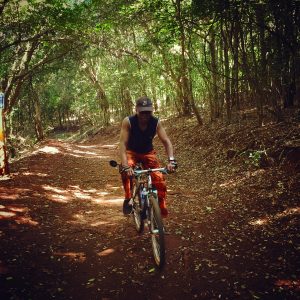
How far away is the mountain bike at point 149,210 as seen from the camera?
4.27 metres

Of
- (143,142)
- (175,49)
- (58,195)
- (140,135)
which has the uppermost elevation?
(175,49)

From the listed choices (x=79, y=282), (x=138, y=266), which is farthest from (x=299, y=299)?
(x=79, y=282)

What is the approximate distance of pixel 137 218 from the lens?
5.54m

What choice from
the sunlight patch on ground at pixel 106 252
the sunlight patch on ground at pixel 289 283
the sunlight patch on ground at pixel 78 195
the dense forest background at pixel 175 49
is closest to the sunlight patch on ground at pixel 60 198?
the sunlight patch on ground at pixel 78 195

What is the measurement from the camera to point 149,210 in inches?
187

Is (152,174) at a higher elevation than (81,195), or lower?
higher

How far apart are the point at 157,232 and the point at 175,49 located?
16810 mm

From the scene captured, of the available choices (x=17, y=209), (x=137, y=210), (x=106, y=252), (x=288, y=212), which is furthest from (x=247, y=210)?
(x=17, y=209)

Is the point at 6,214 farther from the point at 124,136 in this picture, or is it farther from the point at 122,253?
the point at 124,136

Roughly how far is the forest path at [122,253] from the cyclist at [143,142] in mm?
748

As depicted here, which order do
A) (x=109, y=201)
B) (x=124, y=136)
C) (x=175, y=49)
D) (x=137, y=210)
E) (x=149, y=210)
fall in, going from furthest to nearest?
1. (x=175, y=49)
2. (x=109, y=201)
3. (x=137, y=210)
4. (x=124, y=136)
5. (x=149, y=210)

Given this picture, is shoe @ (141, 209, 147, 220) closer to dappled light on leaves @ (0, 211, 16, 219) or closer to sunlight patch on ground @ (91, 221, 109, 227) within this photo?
sunlight patch on ground @ (91, 221, 109, 227)

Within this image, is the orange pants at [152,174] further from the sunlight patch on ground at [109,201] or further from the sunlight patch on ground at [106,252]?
the sunlight patch on ground at [109,201]

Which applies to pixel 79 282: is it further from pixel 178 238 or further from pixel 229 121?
pixel 229 121
